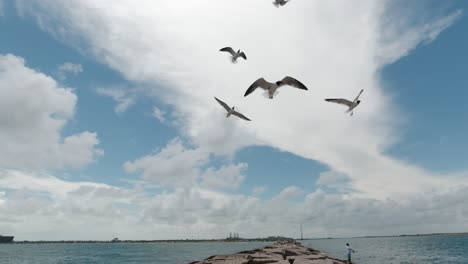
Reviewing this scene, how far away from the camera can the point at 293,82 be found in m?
19.3

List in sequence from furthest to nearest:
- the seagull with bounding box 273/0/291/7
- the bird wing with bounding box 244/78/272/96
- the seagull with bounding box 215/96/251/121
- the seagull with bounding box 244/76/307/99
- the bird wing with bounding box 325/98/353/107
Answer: the seagull with bounding box 215/96/251/121
the bird wing with bounding box 325/98/353/107
the bird wing with bounding box 244/78/272/96
the seagull with bounding box 244/76/307/99
the seagull with bounding box 273/0/291/7

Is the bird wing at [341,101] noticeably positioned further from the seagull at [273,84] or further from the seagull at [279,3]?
the seagull at [279,3]

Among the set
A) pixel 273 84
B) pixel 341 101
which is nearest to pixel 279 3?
pixel 273 84

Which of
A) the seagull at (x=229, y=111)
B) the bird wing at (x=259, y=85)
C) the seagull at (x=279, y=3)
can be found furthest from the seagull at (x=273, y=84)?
the seagull at (x=279, y=3)

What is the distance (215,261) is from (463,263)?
3848cm

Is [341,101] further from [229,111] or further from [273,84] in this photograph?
[229,111]

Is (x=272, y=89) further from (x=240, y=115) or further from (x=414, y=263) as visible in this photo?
(x=414, y=263)

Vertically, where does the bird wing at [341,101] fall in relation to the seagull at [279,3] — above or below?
below

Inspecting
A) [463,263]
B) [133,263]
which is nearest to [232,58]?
[463,263]

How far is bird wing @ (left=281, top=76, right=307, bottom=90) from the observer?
1879 centimetres

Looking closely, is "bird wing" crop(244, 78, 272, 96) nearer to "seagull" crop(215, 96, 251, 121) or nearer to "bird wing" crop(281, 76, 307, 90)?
"bird wing" crop(281, 76, 307, 90)

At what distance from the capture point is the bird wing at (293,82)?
18.8m

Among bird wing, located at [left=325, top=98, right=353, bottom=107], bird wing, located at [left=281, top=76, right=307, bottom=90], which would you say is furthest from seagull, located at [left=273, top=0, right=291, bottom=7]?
bird wing, located at [left=325, top=98, right=353, bottom=107]

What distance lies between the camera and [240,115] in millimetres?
22547
